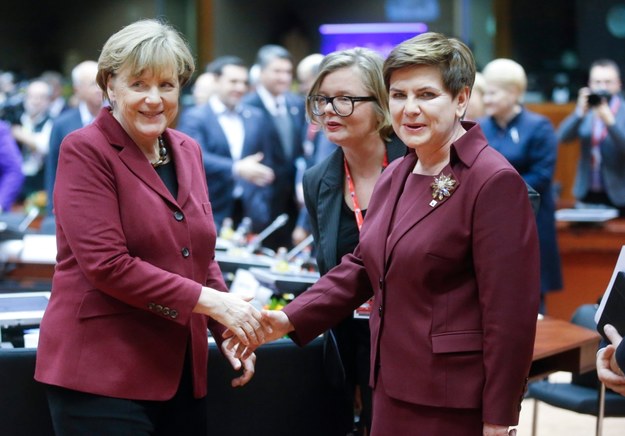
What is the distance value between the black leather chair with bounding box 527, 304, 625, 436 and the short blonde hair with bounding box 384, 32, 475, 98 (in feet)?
6.44

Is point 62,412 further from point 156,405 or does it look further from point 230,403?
point 230,403

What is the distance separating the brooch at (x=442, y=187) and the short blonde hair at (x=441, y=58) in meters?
0.21

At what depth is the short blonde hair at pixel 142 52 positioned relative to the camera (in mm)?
2566

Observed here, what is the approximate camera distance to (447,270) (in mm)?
2418

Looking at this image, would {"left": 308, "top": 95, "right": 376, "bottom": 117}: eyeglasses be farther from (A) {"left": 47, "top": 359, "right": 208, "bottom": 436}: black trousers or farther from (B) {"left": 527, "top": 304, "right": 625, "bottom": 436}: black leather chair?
(B) {"left": 527, "top": 304, "right": 625, "bottom": 436}: black leather chair

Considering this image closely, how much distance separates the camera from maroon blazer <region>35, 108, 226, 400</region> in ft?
8.20

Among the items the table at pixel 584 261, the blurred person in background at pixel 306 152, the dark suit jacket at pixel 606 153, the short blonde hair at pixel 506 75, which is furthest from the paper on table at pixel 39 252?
the dark suit jacket at pixel 606 153

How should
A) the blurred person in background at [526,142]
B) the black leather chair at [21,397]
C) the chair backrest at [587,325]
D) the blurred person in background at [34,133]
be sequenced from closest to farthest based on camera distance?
the black leather chair at [21,397] < the chair backrest at [587,325] < the blurred person in background at [526,142] < the blurred person in background at [34,133]

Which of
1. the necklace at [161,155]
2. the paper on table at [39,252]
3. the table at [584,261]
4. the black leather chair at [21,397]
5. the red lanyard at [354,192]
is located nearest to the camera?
the necklace at [161,155]

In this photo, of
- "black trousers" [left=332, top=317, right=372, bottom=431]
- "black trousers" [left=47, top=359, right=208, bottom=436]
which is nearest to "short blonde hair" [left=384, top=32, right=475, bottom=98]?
"black trousers" [left=332, top=317, right=372, bottom=431]

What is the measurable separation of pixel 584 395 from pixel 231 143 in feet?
13.0

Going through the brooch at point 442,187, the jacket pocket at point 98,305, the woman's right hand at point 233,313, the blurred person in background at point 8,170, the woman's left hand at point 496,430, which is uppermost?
the brooch at point 442,187

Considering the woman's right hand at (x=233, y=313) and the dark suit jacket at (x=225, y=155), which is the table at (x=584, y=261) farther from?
the woman's right hand at (x=233, y=313)

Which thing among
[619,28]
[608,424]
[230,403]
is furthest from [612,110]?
[230,403]
